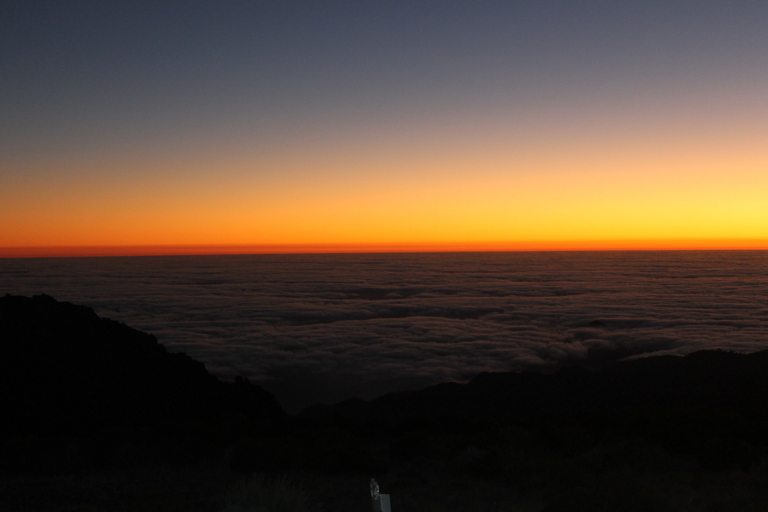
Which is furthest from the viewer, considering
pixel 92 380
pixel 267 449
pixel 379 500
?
pixel 92 380

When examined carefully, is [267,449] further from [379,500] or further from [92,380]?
[379,500]

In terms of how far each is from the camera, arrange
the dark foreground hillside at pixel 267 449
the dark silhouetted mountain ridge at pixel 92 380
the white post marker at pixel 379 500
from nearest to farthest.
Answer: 1. the white post marker at pixel 379 500
2. the dark foreground hillside at pixel 267 449
3. the dark silhouetted mountain ridge at pixel 92 380

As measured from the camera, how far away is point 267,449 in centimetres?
913

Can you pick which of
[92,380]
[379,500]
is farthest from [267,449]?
[379,500]

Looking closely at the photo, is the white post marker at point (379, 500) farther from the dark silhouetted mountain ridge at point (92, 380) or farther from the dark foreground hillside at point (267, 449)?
the dark silhouetted mountain ridge at point (92, 380)

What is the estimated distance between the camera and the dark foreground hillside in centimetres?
669

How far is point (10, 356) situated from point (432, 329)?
3237cm

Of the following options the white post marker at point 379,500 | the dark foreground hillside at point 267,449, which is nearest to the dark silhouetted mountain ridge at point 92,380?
the dark foreground hillside at point 267,449

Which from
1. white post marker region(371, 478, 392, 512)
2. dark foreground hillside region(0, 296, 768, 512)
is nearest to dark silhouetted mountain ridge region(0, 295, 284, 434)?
dark foreground hillside region(0, 296, 768, 512)

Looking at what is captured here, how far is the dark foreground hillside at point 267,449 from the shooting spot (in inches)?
263

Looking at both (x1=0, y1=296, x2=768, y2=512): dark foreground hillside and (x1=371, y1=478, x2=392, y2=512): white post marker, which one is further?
(x1=0, y1=296, x2=768, y2=512): dark foreground hillside

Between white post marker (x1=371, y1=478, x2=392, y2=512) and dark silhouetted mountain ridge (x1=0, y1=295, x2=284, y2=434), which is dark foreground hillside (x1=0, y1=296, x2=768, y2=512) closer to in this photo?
dark silhouetted mountain ridge (x1=0, y1=295, x2=284, y2=434)

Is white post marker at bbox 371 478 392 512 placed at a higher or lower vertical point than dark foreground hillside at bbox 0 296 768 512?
higher

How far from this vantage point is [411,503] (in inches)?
281
